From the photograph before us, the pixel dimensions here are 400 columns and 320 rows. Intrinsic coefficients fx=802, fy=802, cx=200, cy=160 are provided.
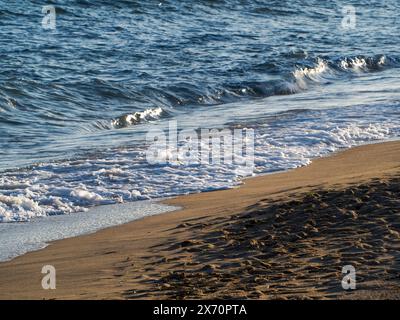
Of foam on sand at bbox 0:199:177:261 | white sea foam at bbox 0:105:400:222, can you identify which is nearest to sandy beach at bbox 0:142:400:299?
foam on sand at bbox 0:199:177:261

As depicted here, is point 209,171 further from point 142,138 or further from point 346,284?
point 346,284

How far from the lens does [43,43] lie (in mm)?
17344

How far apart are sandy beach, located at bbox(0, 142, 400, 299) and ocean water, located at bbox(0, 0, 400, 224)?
1220 mm

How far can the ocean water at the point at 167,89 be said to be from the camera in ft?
27.2

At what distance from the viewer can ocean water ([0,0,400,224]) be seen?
829 centimetres

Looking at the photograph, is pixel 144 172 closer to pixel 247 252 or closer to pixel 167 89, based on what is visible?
pixel 247 252

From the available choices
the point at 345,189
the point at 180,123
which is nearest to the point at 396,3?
the point at 180,123

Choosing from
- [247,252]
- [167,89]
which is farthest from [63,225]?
[167,89]

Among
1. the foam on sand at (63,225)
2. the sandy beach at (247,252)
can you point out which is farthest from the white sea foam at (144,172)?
the sandy beach at (247,252)

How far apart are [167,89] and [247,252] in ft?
31.3

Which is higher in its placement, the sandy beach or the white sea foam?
the white sea foam

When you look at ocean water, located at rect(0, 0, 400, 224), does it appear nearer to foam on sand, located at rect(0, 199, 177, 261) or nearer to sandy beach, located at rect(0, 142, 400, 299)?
foam on sand, located at rect(0, 199, 177, 261)

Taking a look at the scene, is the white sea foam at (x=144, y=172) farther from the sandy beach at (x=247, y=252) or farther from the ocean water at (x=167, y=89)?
the sandy beach at (x=247, y=252)

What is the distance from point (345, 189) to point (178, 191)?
6.65 feet
